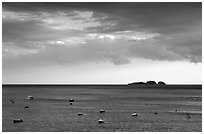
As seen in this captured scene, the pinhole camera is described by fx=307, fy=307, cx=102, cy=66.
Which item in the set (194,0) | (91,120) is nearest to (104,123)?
(91,120)

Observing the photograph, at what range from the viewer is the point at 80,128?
52.5m

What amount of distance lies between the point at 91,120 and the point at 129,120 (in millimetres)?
7743

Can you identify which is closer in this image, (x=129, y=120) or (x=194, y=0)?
(x=194, y=0)

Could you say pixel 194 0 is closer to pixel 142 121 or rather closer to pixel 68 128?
pixel 68 128

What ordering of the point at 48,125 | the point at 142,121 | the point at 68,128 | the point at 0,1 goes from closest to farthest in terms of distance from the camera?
the point at 0,1 < the point at 68,128 < the point at 48,125 < the point at 142,121

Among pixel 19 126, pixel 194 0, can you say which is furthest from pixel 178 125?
pixel 194 0

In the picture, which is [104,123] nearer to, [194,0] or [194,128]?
[194,128]

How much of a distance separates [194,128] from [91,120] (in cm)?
2026

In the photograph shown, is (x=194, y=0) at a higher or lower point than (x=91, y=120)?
higher

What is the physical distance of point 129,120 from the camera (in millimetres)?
62688

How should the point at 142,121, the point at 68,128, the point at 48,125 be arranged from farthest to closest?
the point at 142,121
the point at 48,125
the point at 68,128

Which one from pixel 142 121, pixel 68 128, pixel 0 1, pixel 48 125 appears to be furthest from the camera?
pixel 142 121

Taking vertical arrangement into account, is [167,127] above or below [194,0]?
below

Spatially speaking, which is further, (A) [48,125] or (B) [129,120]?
(B) [129,120]
